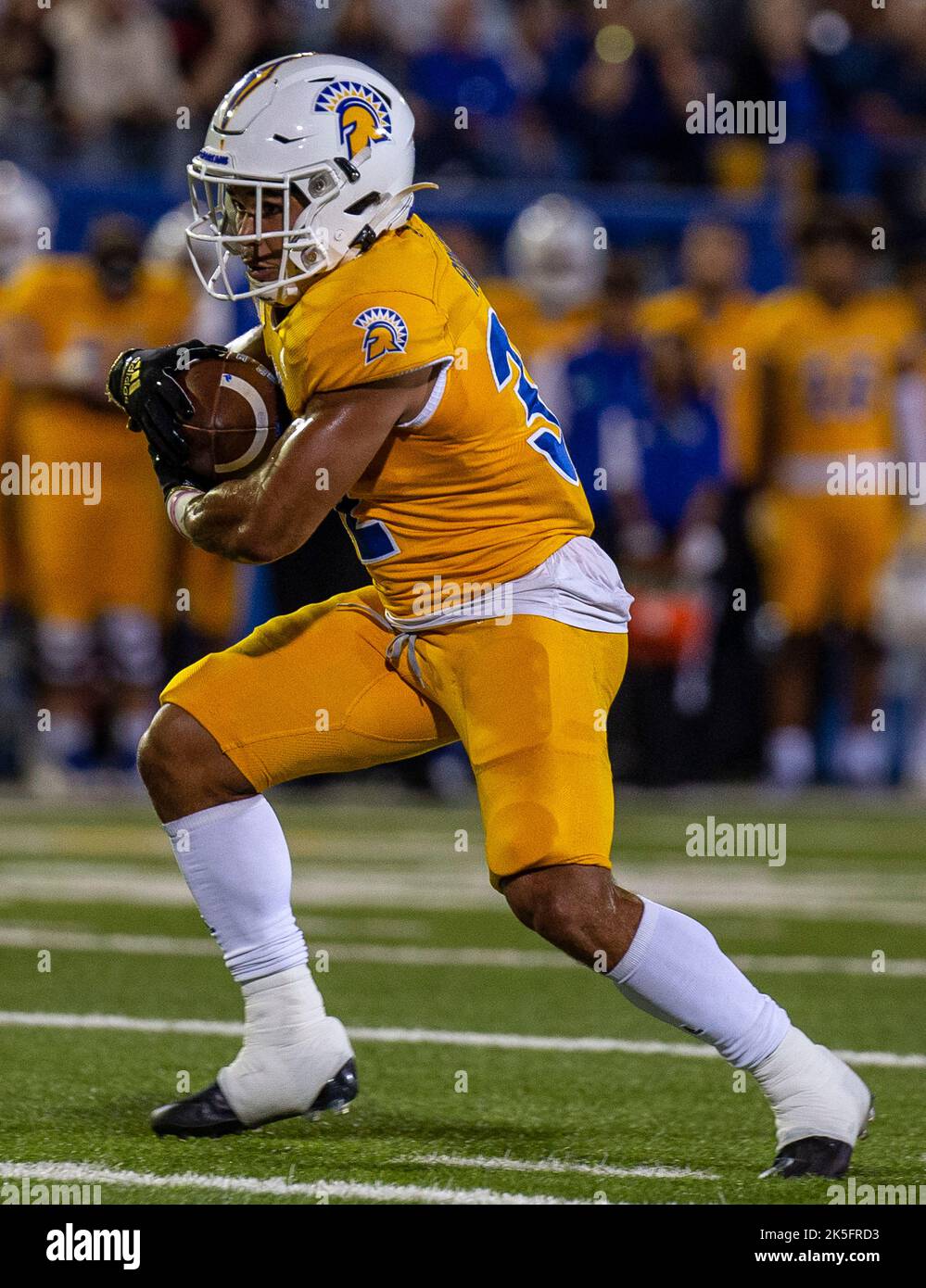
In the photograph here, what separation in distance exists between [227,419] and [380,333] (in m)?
0.36

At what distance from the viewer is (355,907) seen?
19.9ft

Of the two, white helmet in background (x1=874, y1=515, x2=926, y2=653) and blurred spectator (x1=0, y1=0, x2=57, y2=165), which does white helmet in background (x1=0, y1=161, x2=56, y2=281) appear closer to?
blurred spectator (x1=0, y1=0, x2=57, y2=165)

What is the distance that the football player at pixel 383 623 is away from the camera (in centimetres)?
313

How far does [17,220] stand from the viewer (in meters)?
9.14

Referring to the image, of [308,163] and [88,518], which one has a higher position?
[308,163]

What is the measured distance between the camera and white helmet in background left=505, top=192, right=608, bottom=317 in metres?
9.25

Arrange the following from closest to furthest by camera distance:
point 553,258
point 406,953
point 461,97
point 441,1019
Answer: point 441,1019 < point 406,953 < point 553,258 < point 461,97

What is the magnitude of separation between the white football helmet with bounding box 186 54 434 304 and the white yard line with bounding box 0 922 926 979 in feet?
7.68

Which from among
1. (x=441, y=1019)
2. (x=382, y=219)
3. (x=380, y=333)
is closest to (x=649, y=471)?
(x=441, y=1019)

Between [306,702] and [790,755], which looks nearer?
[306,702]

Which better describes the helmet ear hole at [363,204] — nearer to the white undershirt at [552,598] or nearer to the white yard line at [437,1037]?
the white undershirt at [552,598]

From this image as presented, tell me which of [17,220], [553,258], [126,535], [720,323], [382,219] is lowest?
[126,535]

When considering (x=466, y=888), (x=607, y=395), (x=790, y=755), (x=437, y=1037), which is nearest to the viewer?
(x=437, y=1037)

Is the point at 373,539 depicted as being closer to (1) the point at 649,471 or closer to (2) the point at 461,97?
(1) the point at 649,471
